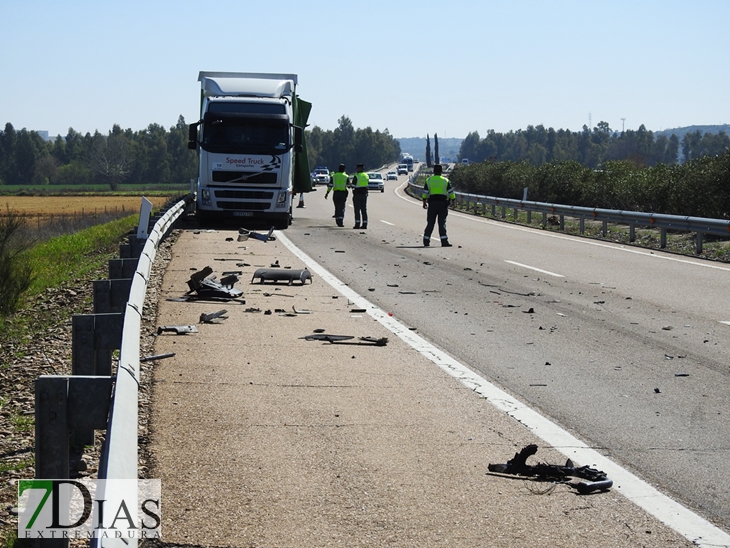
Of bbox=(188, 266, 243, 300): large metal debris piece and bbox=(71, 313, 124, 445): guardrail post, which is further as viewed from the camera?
bbox=(188, 266, 243, 300): large metal debris piece

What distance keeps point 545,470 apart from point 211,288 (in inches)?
306

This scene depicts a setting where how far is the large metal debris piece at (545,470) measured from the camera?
5273 millimetres

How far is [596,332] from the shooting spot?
10500 mm

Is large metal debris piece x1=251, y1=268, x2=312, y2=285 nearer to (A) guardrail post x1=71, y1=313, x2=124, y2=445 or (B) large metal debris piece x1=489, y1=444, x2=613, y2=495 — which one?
(A) guardrail post x1=71, y1=313, x2=124, y2=445

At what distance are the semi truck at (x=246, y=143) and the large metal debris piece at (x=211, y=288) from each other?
41.3 feet

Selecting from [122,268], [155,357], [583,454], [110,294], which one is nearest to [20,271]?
[122,268]

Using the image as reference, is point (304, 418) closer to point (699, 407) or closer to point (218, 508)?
point (218, 508)

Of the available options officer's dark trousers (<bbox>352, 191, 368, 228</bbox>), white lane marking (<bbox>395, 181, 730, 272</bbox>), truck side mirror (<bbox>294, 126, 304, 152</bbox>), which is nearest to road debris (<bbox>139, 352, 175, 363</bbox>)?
white lane marking (<bbox>395, 181, 730, 272</bbox>)

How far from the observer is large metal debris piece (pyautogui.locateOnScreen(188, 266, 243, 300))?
12469 millimetres

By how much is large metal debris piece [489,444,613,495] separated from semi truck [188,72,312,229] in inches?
806

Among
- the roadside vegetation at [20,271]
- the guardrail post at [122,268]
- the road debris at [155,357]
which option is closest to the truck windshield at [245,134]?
the roadside vegetation at [20,271]

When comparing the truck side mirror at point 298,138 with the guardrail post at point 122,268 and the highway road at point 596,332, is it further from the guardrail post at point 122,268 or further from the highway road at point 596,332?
the guardrail post at point 122,268

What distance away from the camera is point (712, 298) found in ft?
45.0

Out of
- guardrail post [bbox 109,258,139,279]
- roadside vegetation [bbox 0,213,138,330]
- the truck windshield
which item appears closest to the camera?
guardrail post [bbox 109,258,139,279]
